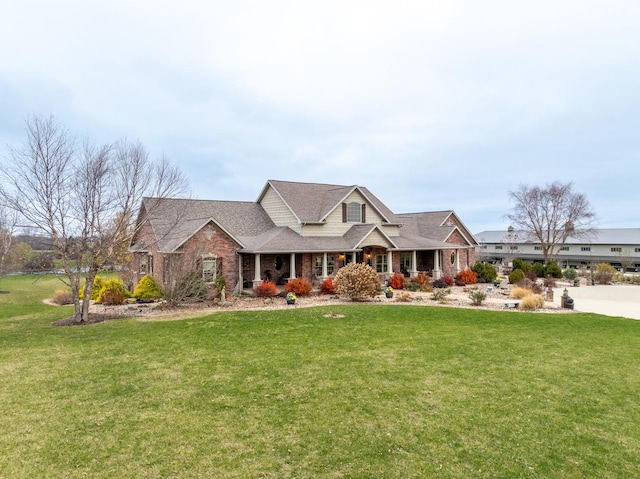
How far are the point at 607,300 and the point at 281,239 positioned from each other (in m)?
20.0

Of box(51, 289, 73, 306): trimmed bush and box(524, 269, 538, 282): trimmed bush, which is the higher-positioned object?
box(524, 269, 538, 282): trimmed bush

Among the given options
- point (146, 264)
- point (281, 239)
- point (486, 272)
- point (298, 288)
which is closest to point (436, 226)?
point (486, 272)

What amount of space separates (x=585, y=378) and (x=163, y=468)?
8967mm

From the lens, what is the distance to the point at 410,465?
5371 mm

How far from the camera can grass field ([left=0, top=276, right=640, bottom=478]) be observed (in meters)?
5.45

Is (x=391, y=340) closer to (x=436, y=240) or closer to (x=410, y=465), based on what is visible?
(x=410, y=465)

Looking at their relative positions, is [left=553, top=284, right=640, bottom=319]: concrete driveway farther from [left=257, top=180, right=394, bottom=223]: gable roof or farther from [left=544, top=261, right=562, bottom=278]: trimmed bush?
[left=257, top=180, right=394, bottom=223]: gable roof

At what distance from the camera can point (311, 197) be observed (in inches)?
1168

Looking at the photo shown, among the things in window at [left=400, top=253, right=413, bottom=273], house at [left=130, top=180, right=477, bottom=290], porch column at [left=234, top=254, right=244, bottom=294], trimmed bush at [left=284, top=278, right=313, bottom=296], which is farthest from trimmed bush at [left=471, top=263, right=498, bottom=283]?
porch column at [left=234, top=254, right=244, bottom=294]

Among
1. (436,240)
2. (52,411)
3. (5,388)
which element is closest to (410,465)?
(52,411)

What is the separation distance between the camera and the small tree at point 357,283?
2047cm

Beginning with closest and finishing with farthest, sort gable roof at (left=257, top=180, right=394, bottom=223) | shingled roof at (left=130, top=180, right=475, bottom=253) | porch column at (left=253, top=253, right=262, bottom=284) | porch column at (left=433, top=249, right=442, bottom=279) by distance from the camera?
1. porch column at (left=253, top=253, right=262, bottom=284)
2. shingled roof at (left=130, top=180, right=475, bottom=253)
3. gable roof at (left=257, top=180, right=394, bottom=223)
4. porch column at (left=433, top=249, right=442, bottom=279)

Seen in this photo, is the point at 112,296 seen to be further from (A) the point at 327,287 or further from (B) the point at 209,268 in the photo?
(A) the point at 327,287

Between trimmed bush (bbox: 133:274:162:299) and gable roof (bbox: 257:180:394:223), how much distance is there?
10348 mm
